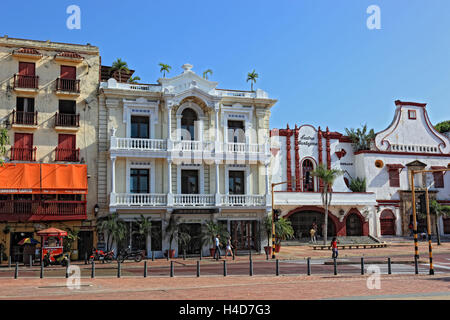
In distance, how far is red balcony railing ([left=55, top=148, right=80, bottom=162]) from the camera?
32.0m

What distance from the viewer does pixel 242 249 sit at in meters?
35.6

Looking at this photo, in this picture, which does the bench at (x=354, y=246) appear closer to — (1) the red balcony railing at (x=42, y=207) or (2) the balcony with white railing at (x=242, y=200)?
(2) the balcony with white railing at (x=242, y=200)

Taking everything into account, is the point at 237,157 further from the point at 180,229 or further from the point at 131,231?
the point at 131,231

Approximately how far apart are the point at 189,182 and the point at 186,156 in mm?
2188

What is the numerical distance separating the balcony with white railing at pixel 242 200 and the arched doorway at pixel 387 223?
57.0 ft

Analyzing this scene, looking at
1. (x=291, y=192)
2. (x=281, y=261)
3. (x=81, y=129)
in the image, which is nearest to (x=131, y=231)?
(x=81, y=129)

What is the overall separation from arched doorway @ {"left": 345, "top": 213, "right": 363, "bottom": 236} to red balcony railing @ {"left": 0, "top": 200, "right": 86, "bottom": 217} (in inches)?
985

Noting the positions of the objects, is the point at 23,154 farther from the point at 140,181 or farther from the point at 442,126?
the point at 442,126

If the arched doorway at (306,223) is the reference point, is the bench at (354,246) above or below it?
below

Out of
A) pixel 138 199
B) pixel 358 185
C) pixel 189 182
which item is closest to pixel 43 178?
pixel 138 199

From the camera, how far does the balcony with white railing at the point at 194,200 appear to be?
109ft

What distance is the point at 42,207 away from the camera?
98.7 ft

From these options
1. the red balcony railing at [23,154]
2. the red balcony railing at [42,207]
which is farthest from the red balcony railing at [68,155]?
the red balcony railing at [42,207]
